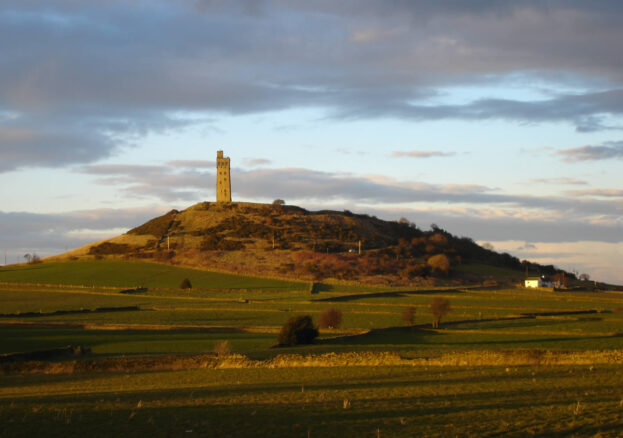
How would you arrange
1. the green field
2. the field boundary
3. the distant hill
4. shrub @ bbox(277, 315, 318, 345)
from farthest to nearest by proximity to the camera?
the distant hill
shrub @ bbox(277, 315, 318, 345)
the field boundary
the green field

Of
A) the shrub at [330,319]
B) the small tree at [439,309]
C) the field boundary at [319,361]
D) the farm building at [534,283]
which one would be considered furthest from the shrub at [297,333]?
the farm building at [534,283]

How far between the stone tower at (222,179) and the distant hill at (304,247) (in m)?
3.57

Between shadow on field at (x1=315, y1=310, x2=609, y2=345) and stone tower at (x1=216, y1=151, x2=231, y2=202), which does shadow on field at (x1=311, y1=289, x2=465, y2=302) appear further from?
stone tower at (x1=216, y1=151, x2=231, y2=202)

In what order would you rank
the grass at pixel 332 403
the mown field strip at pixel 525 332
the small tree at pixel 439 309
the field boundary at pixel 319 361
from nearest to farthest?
the grass at pixel 332 403 → the field boundary at pixel 319 361 → the mown field strip at pixel 525 332 → the small tree at pixel 439 309

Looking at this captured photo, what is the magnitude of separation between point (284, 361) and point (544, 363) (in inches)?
478

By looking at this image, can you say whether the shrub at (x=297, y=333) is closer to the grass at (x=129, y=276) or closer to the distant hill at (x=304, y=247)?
the grass at (x=129, y=276)

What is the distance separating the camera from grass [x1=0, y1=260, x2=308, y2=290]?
9456 cm

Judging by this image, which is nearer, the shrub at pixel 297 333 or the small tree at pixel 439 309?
the shrub at pixel 297 333

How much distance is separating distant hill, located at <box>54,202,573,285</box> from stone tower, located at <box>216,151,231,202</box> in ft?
11.7

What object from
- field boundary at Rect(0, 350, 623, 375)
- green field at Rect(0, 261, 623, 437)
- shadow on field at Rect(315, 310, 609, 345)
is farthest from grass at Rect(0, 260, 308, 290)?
field boundary at Rect(0, 350, 623, 375)

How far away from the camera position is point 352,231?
14462cm

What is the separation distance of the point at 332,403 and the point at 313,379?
6.80 meters

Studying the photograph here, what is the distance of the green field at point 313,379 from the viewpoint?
17.6 meters

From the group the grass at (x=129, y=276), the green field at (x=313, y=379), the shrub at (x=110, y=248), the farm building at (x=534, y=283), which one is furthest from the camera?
the shrub at (x=110, y=248)
